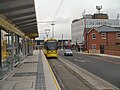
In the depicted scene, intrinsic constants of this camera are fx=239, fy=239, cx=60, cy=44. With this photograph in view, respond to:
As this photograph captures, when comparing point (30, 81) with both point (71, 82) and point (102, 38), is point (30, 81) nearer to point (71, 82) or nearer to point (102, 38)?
point (71, 82)

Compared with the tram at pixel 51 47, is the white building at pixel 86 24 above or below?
above

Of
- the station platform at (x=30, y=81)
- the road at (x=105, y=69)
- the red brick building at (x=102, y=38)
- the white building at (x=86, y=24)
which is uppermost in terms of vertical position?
the white building at (x=86, y=24)

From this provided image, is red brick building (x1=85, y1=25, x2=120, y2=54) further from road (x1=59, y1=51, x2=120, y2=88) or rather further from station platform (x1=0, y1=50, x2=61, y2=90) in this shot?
station platform (x1=0, y1=50, x2=61, y2=90)

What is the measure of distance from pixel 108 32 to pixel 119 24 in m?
69.0

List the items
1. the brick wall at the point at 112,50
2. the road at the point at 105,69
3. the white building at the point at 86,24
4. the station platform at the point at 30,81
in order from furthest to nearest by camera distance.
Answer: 1. the white building at the point at 86,24
2. the brick wall at the point at 112,50
3. the road at the point at 105,69
4. the station platform at the point at 30,81

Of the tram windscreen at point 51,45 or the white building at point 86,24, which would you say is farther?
the white building at point 86,24

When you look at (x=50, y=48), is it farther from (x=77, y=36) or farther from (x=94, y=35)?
(x=77, y=36)

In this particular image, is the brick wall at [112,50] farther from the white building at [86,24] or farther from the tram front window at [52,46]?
the white building at [86,24]

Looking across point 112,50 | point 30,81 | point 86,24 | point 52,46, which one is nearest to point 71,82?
point 30,81

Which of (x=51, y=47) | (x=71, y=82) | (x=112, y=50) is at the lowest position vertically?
(x=71, y=82)

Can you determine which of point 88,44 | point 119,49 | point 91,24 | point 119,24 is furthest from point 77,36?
point 119,49

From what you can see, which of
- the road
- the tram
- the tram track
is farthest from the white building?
the tram track

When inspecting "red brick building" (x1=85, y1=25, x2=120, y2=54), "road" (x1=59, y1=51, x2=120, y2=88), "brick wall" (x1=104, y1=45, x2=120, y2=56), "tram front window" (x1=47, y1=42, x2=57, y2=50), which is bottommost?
"road" (x1=59, y1=51, x2=120, y2=88)

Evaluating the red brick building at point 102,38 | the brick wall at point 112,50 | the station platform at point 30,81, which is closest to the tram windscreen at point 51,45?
the brick wall at point 112,50
